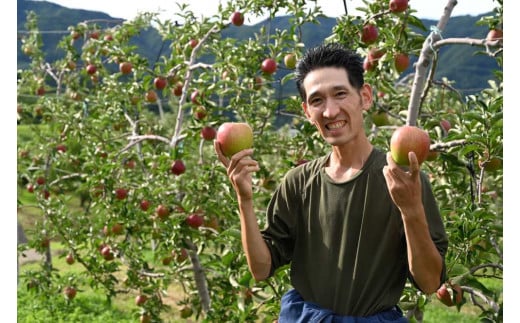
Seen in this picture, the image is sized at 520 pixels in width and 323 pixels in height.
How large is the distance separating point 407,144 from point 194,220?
231cm

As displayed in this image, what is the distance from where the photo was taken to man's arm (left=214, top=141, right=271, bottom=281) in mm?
1281

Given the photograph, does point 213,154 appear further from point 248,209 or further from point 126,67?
point 248,209

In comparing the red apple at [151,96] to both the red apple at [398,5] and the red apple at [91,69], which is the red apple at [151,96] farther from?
the red apple at [398,5]

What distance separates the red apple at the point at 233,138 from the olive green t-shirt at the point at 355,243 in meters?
0.20

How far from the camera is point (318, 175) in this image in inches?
55.2

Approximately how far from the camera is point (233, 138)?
4.89ft

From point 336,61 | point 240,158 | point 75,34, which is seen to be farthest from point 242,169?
point 75,34

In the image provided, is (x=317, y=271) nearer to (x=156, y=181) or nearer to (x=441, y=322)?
(x=156, y=181)

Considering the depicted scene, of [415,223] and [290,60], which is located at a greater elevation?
[290,60]

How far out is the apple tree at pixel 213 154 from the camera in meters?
2.20

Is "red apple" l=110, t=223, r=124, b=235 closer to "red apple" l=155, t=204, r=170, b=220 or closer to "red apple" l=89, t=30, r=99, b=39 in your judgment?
"red apple" l=155, t=204, r=170, b=220

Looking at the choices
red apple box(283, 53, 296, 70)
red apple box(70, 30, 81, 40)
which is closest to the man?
red apple box(283, 53, 296, 70)

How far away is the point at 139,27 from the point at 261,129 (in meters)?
1.64
